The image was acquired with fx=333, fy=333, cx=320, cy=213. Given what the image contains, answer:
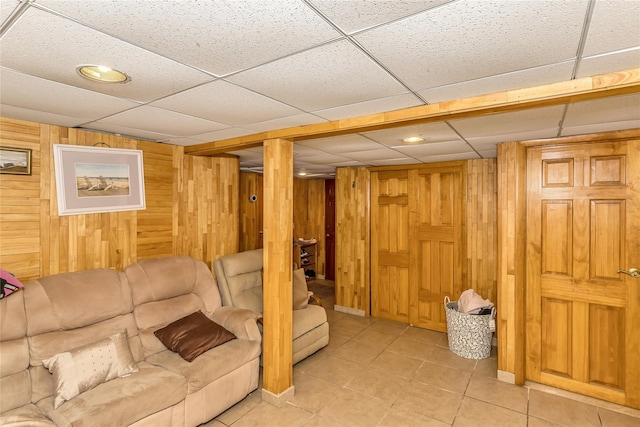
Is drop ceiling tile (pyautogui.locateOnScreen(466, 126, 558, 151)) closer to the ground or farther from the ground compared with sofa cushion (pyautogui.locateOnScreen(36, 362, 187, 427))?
farther from the ground

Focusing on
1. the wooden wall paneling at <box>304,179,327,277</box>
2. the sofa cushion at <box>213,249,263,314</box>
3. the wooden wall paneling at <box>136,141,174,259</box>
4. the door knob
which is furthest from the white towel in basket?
the wooden wall paneling at <box>304,179,327,277</box>

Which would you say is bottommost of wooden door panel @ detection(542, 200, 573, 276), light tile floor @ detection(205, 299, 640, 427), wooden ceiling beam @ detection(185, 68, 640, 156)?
light tile floor @ detection(205, 299, 640, 427)

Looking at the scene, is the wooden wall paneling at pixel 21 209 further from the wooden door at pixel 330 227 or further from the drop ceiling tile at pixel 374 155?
the wooden door at pixel 330 227

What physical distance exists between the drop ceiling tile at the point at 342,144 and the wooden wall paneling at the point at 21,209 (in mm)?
2138

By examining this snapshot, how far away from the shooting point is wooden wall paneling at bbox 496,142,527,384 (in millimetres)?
3119

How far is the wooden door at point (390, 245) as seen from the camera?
15.8ft

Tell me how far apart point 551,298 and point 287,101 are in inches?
118

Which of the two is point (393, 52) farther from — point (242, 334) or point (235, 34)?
point (242, 334)


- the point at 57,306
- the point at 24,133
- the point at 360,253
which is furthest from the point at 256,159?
the point at 57,306

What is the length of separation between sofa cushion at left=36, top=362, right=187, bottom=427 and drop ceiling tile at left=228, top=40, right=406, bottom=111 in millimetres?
1999

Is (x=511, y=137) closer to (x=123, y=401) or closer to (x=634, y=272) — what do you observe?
(x=634, y=272)

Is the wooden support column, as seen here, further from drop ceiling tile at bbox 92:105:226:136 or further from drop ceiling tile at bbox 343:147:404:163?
drop ceiling tile at bbox 343:147:404:163

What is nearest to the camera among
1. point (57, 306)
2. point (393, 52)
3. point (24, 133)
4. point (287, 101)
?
point (393, 52)

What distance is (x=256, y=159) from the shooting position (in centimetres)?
455
